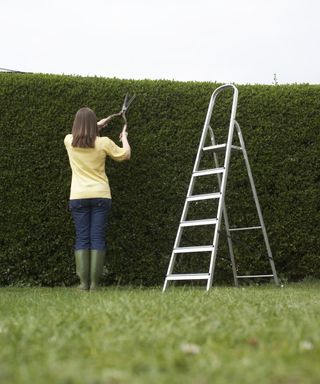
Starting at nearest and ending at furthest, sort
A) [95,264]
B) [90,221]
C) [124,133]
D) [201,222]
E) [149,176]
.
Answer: [201,222]
[95,264]
[90,221]
[124,133]
[149,176]

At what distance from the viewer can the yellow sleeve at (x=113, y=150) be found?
6352 mm

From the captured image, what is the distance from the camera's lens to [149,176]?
7.01 meters

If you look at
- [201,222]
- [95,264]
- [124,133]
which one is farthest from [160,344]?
[124,133]

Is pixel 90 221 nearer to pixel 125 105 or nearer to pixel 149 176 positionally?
pixel 149 176

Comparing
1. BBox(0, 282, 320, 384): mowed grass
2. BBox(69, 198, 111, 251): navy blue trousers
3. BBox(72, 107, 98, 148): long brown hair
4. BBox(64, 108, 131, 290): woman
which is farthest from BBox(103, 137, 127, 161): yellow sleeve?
BBox(0, 282, 320, 384): mowed grass

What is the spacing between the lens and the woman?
6266 millimetres

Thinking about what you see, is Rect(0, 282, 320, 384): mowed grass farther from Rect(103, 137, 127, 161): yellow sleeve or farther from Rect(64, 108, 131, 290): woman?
Rect(103, 137, 127, 161): yellow sleeve

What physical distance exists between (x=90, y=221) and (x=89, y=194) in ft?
0.93

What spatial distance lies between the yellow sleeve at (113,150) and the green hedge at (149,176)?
52 cm

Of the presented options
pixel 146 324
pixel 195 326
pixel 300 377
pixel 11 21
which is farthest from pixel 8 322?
pixel 11 21

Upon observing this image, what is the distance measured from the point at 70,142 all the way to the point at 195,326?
391 cm

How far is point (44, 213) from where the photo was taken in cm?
690

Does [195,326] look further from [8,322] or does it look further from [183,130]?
[183,130]

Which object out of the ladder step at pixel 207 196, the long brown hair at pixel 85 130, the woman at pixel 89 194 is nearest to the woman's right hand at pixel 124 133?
the woman at pixel 89 194
